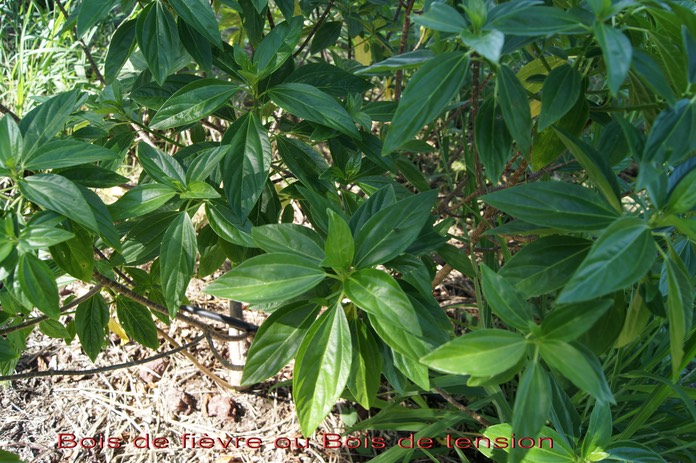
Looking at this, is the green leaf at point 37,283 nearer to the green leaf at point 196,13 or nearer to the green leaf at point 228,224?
the green leaf at point 228,224

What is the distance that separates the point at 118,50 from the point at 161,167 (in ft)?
0.97

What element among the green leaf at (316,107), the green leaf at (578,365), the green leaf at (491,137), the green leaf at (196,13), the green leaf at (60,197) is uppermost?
the green leaf at (196,13)

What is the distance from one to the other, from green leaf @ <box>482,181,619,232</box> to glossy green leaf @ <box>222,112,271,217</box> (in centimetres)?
44

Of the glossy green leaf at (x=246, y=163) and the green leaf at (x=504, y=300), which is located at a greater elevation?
the glossy green leaf at (x=246, y=163)

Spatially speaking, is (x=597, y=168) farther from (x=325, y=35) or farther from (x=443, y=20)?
(x=325, y=35)

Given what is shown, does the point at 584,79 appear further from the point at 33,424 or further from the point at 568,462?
the point at 33,424

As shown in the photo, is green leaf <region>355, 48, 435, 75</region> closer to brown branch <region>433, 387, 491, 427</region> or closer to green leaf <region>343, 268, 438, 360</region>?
green leaf <region>343, 268, 438, 360</region>

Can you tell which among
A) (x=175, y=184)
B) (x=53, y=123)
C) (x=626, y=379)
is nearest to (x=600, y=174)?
(x=175, y=184)

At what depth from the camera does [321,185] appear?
123 centimetres

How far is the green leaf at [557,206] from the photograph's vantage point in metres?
0.84

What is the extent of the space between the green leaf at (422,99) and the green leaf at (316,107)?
9.6 inches

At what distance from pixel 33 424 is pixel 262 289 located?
53.1 inches

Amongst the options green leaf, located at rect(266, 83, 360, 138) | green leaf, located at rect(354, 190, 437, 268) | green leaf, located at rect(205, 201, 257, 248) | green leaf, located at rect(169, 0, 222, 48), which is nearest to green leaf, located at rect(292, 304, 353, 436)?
green leaf, located at rect(354, 190, 437, 268)

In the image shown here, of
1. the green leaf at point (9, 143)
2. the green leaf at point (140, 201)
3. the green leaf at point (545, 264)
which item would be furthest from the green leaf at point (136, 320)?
the green leaf at point (545, 264)
